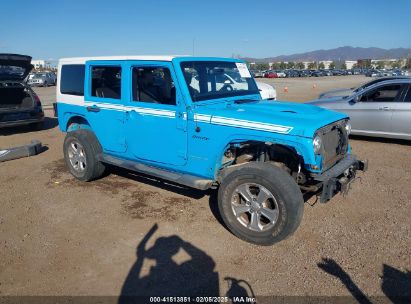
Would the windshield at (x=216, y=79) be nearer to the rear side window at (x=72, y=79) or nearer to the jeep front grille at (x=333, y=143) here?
the jeep front grille at (x=333, y=143)

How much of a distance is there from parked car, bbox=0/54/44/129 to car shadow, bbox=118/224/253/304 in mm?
7659

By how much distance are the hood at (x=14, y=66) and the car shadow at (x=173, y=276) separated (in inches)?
300

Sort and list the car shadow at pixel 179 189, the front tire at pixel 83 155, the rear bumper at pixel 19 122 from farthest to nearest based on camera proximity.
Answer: the rear bumper at pixel 19 122 → the front tire at pixel 83 155 → the car shadow at pixel 179 189

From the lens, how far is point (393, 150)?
822 centimetres

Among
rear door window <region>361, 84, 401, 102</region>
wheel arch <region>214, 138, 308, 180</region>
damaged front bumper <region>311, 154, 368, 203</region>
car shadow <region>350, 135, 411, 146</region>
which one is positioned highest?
rear door window <region>361, 84, 401, 102</region>

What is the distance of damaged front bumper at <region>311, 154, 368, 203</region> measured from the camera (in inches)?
155

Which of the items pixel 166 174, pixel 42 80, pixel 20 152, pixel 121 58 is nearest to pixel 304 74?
pixel 42 80

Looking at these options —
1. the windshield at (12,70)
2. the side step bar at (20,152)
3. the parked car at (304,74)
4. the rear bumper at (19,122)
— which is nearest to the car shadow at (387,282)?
the side step bar at (20,152)

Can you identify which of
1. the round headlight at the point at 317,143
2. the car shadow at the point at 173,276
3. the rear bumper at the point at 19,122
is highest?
the round headlight at the point at 317,143

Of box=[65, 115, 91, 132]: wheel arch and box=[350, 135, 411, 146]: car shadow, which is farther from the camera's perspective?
box=[350, 135, 411, 146]: car shadow

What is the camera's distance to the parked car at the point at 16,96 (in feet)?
31.9

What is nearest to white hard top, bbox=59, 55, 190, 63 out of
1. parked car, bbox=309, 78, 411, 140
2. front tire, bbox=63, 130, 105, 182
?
front tire, bbox=63, 130, 105, 182

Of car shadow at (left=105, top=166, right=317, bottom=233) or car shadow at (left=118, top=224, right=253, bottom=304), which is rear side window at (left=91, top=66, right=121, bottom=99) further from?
car shadow at (left=118, top=224, right=253, bottom=304)

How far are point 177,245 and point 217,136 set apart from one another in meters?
1.35
